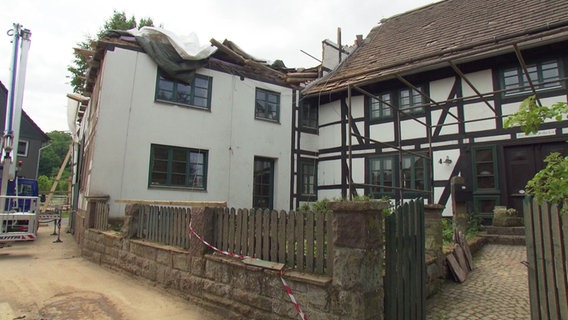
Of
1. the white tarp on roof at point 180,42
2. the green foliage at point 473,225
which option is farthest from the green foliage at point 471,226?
the white tarp on roof at point 180,42

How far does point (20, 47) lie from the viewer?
8.30m

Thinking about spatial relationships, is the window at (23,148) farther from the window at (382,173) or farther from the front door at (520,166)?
the front door at (520,166)

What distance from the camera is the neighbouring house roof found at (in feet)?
29.4

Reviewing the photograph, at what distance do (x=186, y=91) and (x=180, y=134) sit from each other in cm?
142

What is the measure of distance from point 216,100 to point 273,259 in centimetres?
824

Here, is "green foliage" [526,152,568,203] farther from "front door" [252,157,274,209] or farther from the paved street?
"front door" [252,157,274,209]

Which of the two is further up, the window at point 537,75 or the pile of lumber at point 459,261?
the window at point 537,75

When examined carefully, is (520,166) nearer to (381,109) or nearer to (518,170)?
(518,170)

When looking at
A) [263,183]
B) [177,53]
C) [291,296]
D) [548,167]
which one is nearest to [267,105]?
[263,183]

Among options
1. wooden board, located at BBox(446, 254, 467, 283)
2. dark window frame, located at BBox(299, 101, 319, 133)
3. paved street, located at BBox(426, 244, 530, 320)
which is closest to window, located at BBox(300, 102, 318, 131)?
dark window frame, located at BBox(299, 101, 319, 133)

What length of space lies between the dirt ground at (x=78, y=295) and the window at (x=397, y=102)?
852 centimetres

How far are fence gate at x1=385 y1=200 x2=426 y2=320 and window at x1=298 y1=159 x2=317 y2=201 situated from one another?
29.3ft

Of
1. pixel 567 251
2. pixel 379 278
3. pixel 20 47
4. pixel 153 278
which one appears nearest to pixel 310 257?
pixel 379 278

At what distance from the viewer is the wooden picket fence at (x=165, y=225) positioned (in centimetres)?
510
